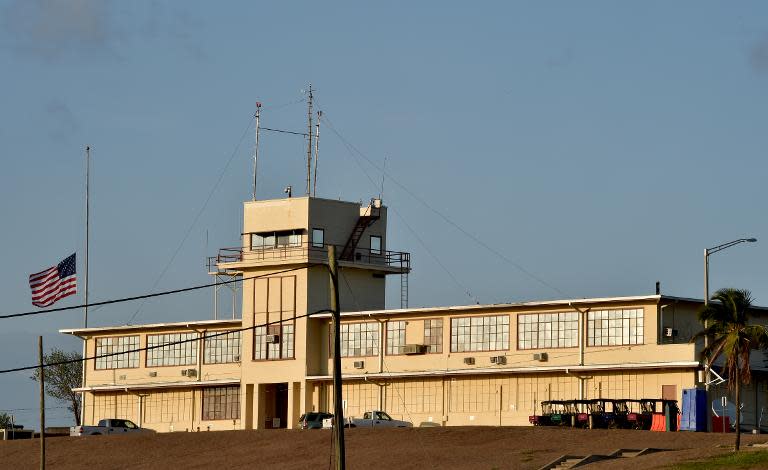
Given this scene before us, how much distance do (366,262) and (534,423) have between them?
55.7 feet

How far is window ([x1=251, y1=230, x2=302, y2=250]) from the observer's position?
82125mm

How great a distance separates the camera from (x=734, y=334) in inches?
2085

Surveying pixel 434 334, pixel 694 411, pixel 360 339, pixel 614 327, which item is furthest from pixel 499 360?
pixel 694 411

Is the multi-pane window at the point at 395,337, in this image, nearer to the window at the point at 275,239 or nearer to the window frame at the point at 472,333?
the window frame at the point at 472,333

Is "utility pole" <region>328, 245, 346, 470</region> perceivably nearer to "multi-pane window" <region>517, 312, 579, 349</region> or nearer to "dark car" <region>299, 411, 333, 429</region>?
"dark car" <region>299, 411, 333, 429</region>

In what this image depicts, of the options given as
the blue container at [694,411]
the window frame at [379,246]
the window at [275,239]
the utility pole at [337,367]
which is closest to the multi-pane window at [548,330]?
the blue container at [694,411]

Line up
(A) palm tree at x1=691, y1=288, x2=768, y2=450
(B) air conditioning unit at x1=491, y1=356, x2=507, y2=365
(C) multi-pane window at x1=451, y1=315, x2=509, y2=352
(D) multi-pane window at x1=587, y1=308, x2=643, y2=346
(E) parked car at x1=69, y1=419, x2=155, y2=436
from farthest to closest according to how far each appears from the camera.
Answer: (E) parked car at x1=69, y1=419, x2=155, y2=436 < (C) multi-pane window at x1=451, y1=315, x2=509, y2=352 < (B) air conditioning unit at x1=491, y1=356, x2=507, y2=365 < (D) multi-pane window at x1=587, y1=308, x2=643, y2=346 < (A) palm tree at x1=691, y1=288, x2=768, y2=450

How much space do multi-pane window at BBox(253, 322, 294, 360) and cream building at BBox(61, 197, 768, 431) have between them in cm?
7

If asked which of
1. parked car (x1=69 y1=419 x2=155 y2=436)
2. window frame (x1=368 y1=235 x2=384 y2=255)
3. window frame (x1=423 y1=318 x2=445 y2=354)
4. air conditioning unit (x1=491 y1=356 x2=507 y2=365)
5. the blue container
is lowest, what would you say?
parked car (x1=69 y1=419 x2=155 y2=436)

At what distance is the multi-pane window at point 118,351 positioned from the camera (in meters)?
90.8

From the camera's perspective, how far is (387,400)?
80.0m

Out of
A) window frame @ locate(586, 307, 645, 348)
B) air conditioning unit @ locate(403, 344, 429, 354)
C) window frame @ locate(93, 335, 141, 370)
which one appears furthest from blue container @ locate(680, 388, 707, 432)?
window frame @ locate(93, 335, 141, 370)

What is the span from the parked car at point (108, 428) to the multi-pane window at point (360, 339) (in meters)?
11.1

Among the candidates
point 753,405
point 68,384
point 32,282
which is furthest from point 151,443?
point 68,384
